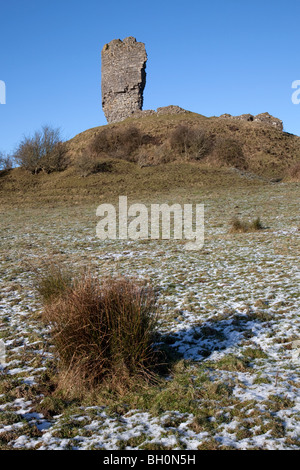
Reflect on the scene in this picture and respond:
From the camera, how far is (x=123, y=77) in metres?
57.9

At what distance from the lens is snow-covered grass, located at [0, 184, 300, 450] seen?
3424 mm

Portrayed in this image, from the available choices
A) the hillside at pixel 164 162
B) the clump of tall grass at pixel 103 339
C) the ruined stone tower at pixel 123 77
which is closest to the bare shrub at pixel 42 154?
the hillside at pixel 164 162

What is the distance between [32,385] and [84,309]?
3.53ft

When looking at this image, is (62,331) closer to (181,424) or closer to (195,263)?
(181,424)

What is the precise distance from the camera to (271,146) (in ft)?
145

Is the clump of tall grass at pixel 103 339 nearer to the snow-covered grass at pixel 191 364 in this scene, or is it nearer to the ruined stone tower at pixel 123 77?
the snow-covered grass at pixel 191 364

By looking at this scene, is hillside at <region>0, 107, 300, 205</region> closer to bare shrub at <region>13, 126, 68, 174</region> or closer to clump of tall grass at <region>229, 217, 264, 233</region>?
bare shrub at <region>13, 126, 68, 174</region>

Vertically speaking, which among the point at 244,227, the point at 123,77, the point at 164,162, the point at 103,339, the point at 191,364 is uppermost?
the point at 123,77

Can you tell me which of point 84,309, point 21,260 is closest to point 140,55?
point 21,260

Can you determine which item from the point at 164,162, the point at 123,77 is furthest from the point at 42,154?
the point at 123,77

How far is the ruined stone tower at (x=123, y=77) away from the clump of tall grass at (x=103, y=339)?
56820mm

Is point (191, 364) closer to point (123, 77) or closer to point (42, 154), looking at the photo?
point (42, 154)

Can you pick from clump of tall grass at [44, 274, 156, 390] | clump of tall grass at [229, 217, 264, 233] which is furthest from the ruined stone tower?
clump of tall grass at [44, 274, 156, 390]

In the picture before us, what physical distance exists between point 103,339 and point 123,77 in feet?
196
